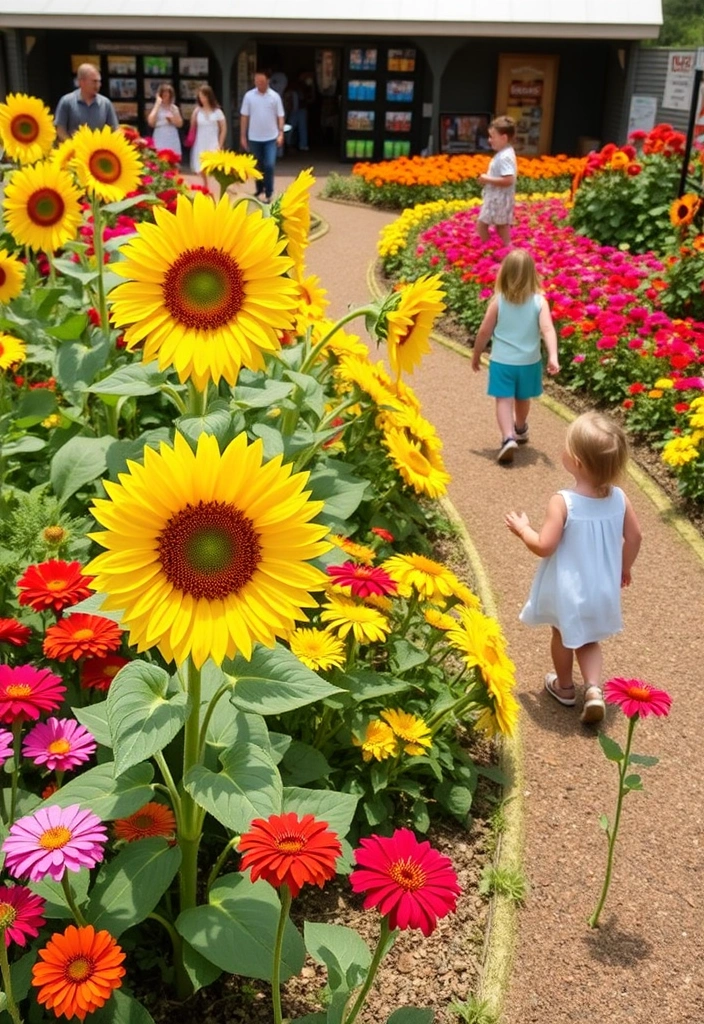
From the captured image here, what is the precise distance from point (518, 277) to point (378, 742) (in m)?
3.81

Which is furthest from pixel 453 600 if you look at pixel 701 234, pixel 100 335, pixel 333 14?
pixel 333 14

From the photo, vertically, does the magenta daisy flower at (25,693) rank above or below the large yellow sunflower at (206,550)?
below

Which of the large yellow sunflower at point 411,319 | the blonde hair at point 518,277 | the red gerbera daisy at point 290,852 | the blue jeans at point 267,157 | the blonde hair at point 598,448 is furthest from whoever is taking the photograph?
the blue jeans at point 267,157

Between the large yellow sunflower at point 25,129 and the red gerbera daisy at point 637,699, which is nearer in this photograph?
the red gerbera daisy at point 637,699

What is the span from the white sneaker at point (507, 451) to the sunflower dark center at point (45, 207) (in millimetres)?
2913

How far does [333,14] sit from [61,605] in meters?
17.3

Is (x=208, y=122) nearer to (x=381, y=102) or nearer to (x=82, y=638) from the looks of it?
(x=381, y=102)

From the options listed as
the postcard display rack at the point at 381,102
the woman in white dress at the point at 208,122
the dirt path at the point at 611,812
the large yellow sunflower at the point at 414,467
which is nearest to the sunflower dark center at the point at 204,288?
the large yellow sunflower at the point at 414,467

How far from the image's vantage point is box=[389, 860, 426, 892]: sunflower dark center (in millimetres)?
1770

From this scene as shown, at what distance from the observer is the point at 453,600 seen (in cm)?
344

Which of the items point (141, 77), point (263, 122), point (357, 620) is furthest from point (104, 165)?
point (141, 77)

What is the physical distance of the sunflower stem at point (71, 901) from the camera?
6.38 ft

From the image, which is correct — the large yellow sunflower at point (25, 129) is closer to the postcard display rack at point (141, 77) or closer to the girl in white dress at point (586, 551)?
the girl in white dress at point (586, 551)

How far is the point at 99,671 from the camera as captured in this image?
2.69 m
